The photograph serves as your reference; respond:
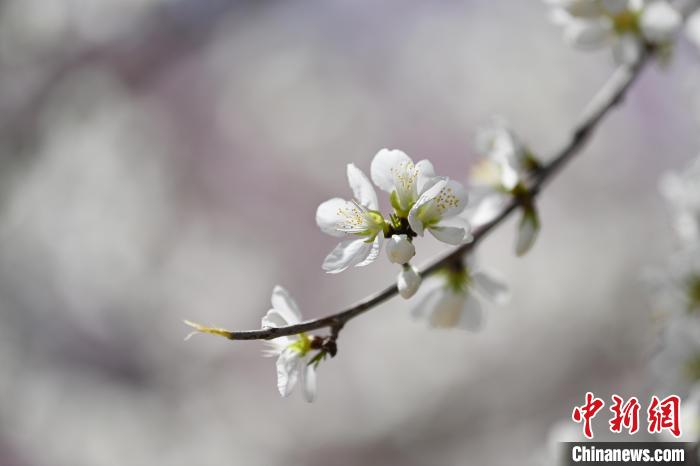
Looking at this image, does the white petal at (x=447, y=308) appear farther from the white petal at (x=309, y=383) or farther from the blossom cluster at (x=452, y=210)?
the white petal at (x=309, y=383)

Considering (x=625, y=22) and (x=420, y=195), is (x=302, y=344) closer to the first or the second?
(x=420, y=195)

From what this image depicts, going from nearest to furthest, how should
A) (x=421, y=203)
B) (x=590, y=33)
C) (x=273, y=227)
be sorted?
(x=421, y=203)
(x=590, y=33)
(x=273, y=227)

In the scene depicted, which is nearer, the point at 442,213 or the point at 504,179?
the point at 442,213

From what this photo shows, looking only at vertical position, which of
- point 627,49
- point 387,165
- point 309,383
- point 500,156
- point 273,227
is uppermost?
point 273,227

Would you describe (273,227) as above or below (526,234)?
above

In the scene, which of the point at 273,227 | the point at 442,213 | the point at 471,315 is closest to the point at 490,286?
the point at 471,315

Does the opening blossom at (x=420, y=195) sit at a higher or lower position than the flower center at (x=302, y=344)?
higher

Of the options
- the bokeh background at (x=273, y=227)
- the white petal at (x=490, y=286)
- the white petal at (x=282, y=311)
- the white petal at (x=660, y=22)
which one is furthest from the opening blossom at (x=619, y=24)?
the bokeh background at (x=273, y=227)
